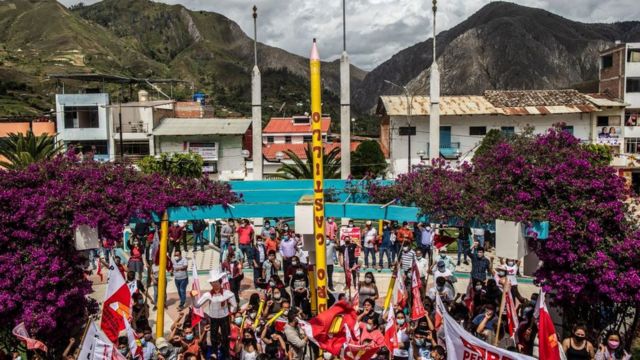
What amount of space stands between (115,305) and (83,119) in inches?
1625

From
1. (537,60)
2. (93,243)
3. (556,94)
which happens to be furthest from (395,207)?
(537,60)

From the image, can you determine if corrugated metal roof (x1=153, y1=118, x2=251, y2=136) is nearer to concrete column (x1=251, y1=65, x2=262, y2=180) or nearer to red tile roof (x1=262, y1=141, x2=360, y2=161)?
red tile roof (x1=262, y1=141, x2=360, y2=161)

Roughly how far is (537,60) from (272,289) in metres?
148

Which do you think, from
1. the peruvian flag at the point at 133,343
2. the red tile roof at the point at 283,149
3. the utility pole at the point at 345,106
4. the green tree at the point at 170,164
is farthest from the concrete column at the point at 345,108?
the red tile roof at the point at 283,149

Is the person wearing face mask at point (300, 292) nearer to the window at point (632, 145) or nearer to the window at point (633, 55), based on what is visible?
the window at point (632, 145)

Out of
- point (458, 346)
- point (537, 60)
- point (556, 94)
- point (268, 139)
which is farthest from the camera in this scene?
point (537, 60)

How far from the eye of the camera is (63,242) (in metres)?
10.6

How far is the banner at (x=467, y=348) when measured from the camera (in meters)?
7.45

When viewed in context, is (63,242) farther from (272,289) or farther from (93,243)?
(272,289)

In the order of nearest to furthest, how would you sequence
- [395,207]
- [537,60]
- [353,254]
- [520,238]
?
[520,238] → [395,207] → [353,254] → [537,60]

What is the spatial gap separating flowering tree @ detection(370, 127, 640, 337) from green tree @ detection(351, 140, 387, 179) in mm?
28652

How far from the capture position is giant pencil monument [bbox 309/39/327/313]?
385 inches

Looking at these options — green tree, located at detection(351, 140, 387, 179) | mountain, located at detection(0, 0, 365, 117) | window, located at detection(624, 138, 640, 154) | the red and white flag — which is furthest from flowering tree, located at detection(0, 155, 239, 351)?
mountain, located at detection(0, 0, 365, 117)

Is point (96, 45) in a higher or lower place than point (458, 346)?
higher
